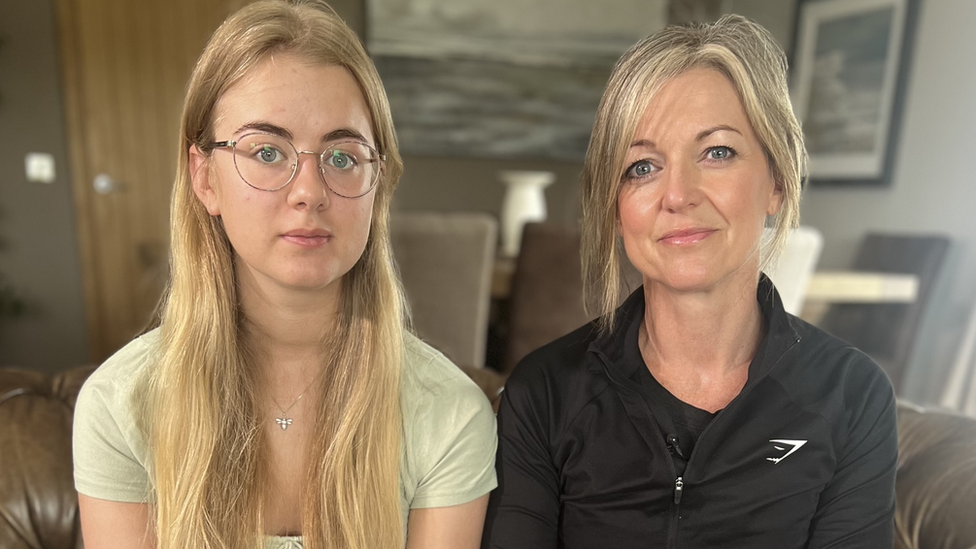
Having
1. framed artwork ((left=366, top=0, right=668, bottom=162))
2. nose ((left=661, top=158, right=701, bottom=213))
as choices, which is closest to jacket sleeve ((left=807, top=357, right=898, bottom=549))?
nose ((left=661, top=158, right=701, bottom=213))

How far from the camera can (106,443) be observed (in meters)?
0.93

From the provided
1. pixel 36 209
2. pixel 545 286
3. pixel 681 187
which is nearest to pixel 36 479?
pixel 681 187

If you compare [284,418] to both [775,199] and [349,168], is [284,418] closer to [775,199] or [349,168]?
[349,168]

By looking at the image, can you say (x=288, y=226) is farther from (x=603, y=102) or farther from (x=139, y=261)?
(x=139, y=261)

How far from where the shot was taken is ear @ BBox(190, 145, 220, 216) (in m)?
0.94

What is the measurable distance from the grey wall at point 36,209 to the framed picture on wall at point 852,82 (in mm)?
3925

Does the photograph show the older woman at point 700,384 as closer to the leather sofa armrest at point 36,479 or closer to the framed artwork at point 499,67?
the leather sofa armrest at point 36,479

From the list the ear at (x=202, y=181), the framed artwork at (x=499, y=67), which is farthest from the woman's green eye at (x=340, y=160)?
the framed artwork at (x=499, y=67)

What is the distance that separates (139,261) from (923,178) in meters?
4.08

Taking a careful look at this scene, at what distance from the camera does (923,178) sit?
3.16 metres

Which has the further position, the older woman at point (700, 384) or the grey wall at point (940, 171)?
the grey wall at point (940, 171)

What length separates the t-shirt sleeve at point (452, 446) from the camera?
3.13 ft

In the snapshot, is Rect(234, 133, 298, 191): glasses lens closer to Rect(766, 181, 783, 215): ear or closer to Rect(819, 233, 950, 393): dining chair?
Rect(766, 181, 783, 215): ear

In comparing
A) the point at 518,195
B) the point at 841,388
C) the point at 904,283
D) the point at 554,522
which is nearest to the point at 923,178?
the point at 904,283
